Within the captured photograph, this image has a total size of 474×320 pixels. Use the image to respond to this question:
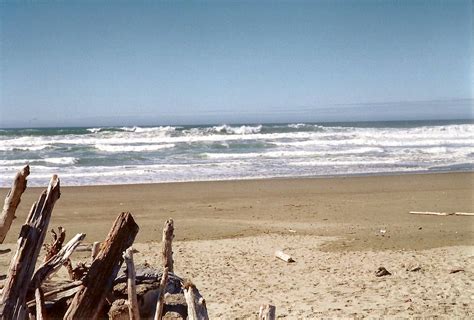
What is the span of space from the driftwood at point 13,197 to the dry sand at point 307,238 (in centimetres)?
299

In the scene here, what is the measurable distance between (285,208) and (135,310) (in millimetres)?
9978

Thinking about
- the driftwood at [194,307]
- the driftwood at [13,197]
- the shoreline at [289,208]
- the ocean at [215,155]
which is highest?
the driftwood at [13,197]

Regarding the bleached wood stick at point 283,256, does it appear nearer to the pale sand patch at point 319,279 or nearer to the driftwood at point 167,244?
the pale sand patch at point 319,279

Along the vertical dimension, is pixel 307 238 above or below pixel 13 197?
below

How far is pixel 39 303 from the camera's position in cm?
384

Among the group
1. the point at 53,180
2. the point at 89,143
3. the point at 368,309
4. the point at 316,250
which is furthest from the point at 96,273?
the point at 89,143

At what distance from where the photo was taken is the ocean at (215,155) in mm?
21219

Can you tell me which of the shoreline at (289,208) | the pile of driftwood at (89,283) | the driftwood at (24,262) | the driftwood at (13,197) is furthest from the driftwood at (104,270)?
the shoreline at (289,208)

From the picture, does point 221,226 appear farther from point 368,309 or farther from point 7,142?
point 7,142

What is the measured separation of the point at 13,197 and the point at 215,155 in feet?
80.4

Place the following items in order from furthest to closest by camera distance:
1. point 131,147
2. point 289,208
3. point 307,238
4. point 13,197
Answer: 1. point 131,147
2. point 289,208
3. point 307,238
4. point 13,197

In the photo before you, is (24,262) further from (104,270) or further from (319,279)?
(319,279)

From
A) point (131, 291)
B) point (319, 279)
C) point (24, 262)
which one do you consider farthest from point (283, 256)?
point (24, 262)

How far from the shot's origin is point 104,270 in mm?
3904
